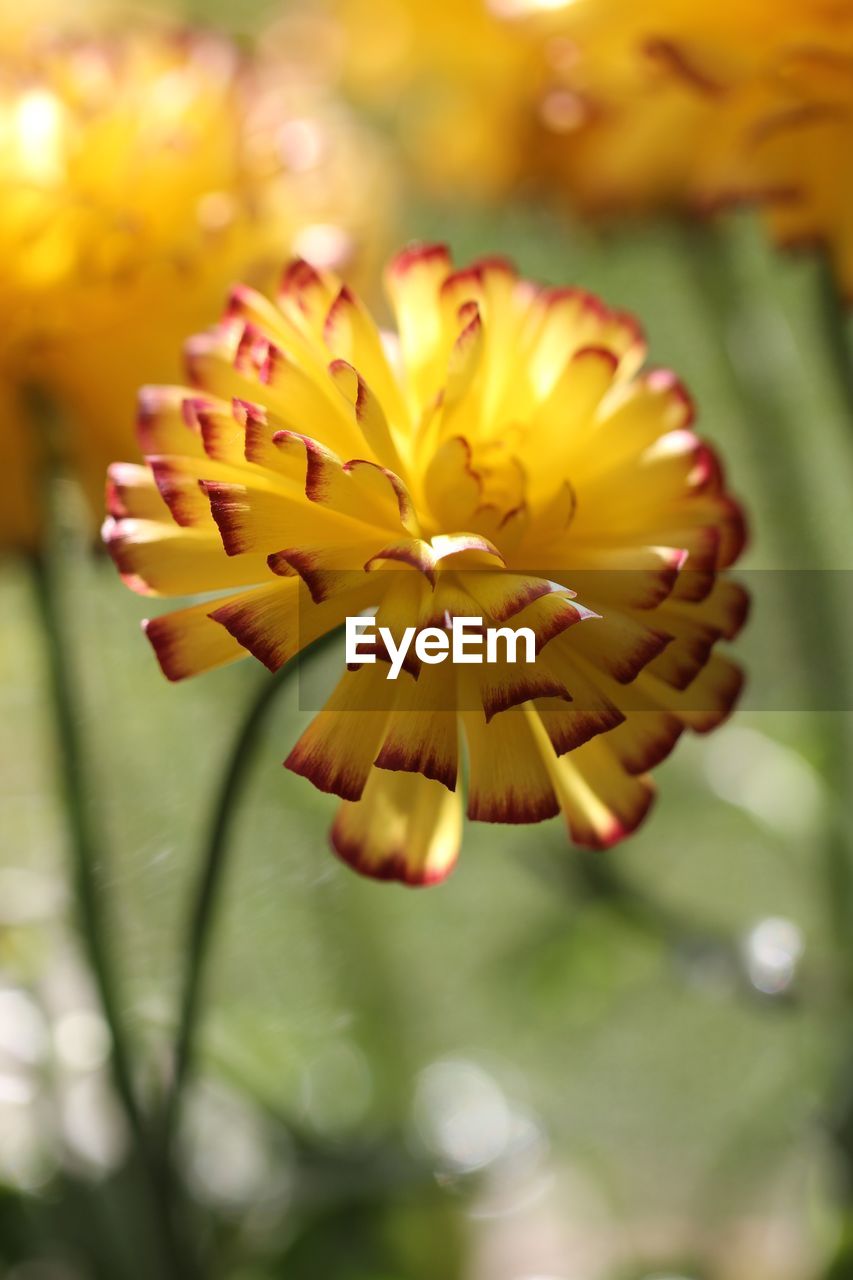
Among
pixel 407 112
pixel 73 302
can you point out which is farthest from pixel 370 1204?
pixel 407 112

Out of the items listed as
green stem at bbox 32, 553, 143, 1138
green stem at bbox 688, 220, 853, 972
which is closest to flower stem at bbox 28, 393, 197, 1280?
green stem at bbox 32, 553, 143, 1138

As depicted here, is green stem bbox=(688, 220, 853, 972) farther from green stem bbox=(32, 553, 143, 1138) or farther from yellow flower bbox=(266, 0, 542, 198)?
green stem bbox=(32, 553, 143, 1138)

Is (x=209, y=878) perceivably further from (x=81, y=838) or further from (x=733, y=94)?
(x=733, y=94)

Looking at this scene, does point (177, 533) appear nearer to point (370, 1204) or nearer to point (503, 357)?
point (503, 357)

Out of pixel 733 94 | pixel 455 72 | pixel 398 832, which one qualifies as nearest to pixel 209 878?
pixel 398 832

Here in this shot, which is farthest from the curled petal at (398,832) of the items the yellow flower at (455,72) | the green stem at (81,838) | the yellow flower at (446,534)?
the yellow flower at (455,72)

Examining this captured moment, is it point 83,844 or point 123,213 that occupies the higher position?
point 123,213

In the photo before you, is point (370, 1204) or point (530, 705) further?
point (370, 1204)
